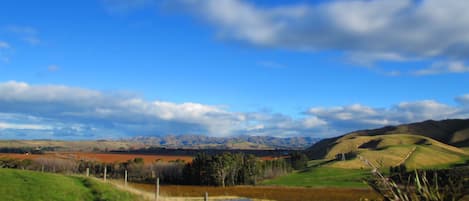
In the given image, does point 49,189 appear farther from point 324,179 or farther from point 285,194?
point 324,179

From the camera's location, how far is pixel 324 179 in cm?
12700

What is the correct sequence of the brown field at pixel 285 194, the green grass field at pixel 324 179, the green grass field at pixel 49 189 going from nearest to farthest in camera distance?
the green grass field at pixel 49 189 < the brown field at pixel 285 194 < the green grass field at pixel 324 179

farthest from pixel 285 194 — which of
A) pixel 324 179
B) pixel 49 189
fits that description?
pixel 49 189

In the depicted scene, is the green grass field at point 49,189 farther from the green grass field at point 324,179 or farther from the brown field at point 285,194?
the green grass field at point 324,179

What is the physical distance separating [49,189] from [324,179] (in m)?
104

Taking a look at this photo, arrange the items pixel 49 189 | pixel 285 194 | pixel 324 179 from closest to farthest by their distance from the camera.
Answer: pixel 49 189, pixel 285 194, pixel 324 179

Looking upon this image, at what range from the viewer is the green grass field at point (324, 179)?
368 feet

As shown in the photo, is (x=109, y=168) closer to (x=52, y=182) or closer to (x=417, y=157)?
(x=52, y=182)

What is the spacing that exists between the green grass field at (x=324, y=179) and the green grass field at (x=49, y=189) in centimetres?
7937

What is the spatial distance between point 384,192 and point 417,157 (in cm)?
18146

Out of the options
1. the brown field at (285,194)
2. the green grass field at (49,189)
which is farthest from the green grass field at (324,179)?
the green grass field at (49,189)

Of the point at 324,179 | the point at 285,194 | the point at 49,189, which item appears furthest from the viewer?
the point at 324,179

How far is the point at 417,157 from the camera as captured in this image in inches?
6860

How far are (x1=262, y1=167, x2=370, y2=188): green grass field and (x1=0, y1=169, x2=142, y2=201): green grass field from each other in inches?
3125
